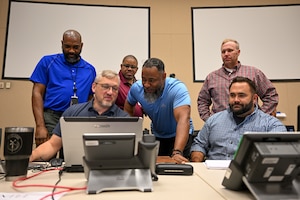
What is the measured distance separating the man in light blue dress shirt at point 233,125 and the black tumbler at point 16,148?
1206mm

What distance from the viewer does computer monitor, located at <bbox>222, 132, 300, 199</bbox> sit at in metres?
0.83

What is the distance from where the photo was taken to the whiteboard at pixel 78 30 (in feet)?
11.1

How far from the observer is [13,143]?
1.10m

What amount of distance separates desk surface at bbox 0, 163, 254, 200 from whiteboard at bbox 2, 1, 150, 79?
242 centimetres

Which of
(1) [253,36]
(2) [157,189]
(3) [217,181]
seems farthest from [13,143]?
(1) [253,36]

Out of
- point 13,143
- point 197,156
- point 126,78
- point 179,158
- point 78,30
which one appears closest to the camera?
point 13,143

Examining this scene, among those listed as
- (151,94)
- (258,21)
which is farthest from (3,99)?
(258,21)

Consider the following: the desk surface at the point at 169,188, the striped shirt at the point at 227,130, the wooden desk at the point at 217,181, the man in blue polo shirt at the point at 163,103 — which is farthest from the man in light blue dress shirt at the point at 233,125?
the desk surface at the point at 169,188

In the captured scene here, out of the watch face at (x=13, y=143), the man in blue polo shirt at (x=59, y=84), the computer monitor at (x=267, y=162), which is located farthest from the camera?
the man in blue polo shirt at (x=59, y=84)

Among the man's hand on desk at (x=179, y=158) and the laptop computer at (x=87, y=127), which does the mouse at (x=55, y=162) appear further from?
the man's hand on desk at (x=179, y=158)

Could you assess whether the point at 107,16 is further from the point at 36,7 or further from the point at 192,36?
the point at 192,36

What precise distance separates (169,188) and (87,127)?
46 centimetres

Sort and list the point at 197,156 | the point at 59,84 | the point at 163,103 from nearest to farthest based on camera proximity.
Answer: the point at 197,156 < the point at 163,103 < the point at 59,84

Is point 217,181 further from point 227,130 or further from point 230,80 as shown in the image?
point 230,80
